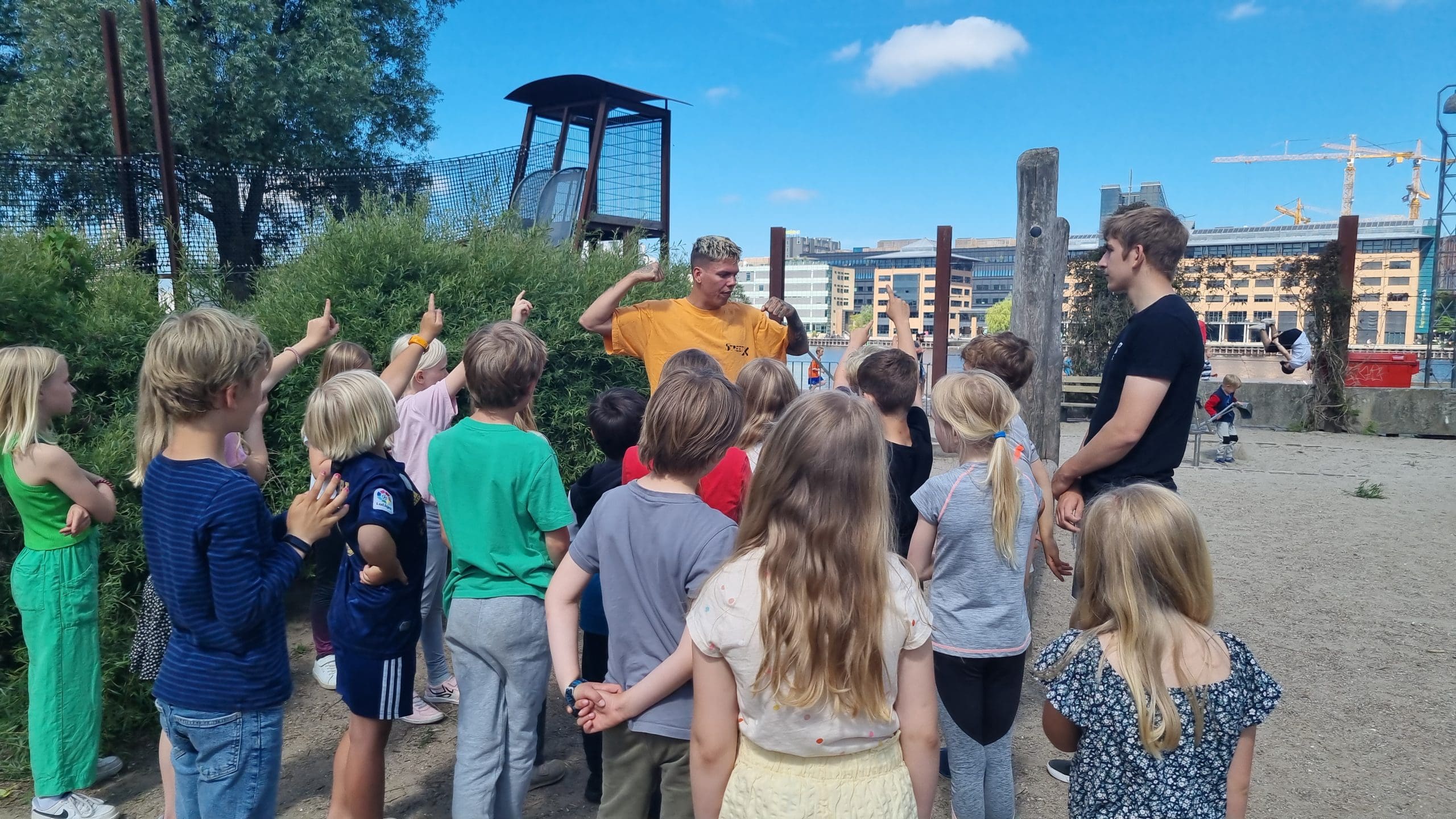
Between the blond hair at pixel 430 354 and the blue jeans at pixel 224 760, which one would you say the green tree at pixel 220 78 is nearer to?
the blond hair at pixel 430 354

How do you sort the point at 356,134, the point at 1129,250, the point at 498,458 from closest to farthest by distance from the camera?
1. the point at 498,458
2. the point at 1129,250
3. the point at 356,134

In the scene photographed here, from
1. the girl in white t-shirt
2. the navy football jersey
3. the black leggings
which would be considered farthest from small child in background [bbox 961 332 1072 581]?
the navy football jersey

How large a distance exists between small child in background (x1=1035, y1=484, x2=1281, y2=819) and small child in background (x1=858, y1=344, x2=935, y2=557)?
1.24 meters

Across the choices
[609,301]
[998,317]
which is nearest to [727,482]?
[609,301]

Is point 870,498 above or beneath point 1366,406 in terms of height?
above

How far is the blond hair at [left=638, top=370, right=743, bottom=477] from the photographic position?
2152 mm

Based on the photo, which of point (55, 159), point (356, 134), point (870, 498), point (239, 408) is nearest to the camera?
point (870, 498)

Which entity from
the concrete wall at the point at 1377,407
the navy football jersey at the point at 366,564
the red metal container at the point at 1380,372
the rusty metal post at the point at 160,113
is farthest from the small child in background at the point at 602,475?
the red metal container at the point at 1380,372

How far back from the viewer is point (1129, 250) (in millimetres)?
2975

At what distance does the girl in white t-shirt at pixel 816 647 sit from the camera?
172 centimetres

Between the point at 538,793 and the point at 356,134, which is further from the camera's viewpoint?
the point at 356,134

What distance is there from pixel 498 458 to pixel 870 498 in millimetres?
1306

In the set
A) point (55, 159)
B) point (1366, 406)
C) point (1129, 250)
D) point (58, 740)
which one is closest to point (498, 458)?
point (58, 740)

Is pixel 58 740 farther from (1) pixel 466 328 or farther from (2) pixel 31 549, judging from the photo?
(1) pixel 466 328
